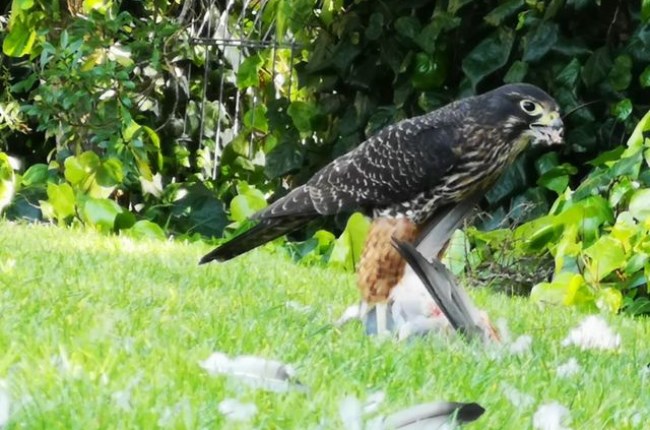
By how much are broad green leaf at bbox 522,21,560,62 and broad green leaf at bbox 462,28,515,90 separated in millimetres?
168

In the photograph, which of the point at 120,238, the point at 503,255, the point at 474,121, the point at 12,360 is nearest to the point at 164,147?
the point at 120,238

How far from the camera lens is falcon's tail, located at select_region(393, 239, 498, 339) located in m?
3.31

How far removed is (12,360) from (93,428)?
0.52 meters

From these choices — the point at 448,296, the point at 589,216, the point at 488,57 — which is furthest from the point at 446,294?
the point at 488,57

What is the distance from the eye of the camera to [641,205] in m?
5.06

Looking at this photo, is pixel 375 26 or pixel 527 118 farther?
pixel 375 26

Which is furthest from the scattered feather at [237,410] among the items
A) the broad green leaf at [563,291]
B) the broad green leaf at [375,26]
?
the broad green leaf at [375,26]

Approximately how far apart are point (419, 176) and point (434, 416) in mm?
1844

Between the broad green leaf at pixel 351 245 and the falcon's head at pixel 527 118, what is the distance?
6.30ft

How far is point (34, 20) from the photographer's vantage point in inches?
293

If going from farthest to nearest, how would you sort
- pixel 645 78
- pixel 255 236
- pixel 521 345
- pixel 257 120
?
pixel 257 120
pixel 645 78
pixel 255 236
pixel 521 345

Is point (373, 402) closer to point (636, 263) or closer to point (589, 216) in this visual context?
point (636, 263)

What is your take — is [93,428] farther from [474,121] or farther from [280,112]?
[280,112]

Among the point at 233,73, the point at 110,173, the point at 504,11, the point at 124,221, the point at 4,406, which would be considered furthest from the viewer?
the point at 233,73
